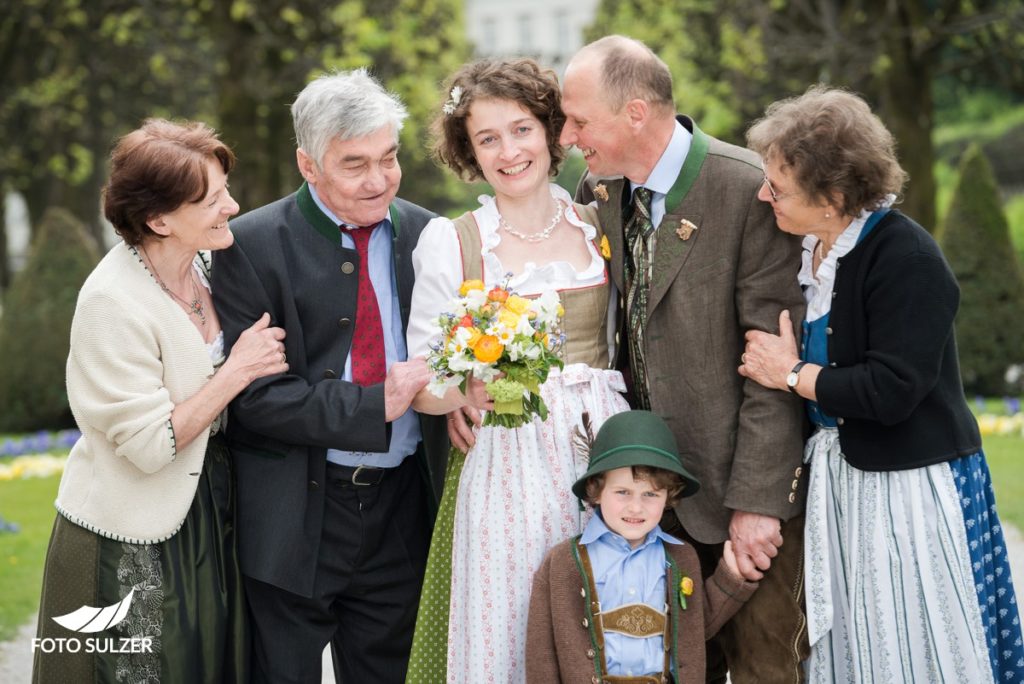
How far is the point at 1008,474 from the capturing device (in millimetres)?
7938

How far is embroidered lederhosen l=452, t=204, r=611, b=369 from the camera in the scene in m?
3.66

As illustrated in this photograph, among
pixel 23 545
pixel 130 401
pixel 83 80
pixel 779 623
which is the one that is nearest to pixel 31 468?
pixel 23 545

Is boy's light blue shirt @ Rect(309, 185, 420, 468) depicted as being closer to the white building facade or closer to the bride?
the bride

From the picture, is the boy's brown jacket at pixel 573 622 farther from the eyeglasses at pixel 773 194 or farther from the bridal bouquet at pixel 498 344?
the eyeglasses at pixel 773 194

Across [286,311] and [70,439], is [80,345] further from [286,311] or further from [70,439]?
[70,439]

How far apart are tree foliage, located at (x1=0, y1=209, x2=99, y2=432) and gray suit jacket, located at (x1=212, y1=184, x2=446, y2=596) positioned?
8.70m

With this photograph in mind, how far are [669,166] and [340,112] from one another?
1.06m

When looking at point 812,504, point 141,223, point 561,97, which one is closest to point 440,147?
point 561,97

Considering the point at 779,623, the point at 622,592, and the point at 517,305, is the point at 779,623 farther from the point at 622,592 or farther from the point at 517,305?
the point at 517,305

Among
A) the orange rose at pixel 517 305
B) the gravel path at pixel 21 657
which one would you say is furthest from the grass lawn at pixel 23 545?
the orange rose at pixel 517 305

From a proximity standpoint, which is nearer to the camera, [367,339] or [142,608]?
[142,608]

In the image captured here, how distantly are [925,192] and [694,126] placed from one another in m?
8.75

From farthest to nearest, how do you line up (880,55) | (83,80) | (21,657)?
(83,80) → (880,55) → (21,657)

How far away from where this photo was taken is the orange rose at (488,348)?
3.19 meters
